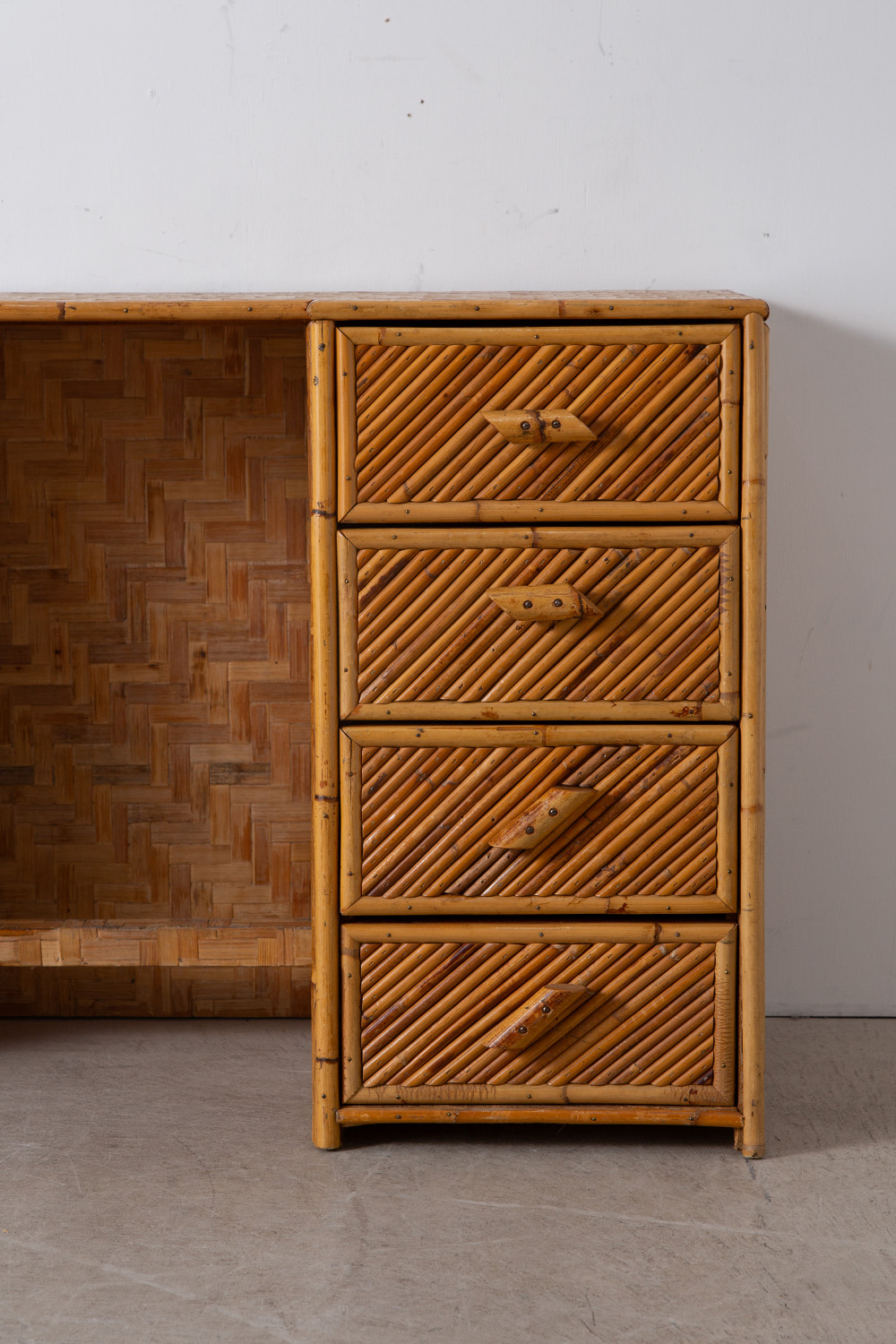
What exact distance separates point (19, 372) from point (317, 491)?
1.04m

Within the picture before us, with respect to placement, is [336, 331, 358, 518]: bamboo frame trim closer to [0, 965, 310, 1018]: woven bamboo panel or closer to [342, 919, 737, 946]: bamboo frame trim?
[342, 919, 737, 946]: bamboo frame trim

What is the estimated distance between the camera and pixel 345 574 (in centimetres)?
182

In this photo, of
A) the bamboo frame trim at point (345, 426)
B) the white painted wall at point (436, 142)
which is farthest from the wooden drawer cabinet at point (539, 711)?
the white painted wall at point (436, 142)

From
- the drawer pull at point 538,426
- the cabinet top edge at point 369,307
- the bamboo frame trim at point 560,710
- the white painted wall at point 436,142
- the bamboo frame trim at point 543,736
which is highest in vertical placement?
the white painted wall at point 436,142

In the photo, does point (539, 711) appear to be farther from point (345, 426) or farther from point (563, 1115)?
point (563, 1115)

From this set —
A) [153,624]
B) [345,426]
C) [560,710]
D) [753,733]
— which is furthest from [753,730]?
[153,624]

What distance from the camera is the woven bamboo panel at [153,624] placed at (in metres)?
2.42

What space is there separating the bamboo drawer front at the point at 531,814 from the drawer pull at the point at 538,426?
19.5 inches

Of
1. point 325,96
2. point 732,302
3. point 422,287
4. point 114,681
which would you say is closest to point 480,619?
point 732,302

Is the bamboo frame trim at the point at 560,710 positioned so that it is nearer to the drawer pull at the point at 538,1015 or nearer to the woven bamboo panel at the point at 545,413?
the woven bamboo panel at the point at 545,413

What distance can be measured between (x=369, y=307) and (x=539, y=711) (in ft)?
2.44

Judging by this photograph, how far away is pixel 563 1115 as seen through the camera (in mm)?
1869

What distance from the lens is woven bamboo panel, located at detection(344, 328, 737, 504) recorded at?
180cm

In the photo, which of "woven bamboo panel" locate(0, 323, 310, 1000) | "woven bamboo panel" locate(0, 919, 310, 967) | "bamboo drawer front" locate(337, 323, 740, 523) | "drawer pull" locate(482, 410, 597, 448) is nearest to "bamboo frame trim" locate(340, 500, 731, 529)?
"bamboo drawer front" locate(337, 323, 740, 523)
